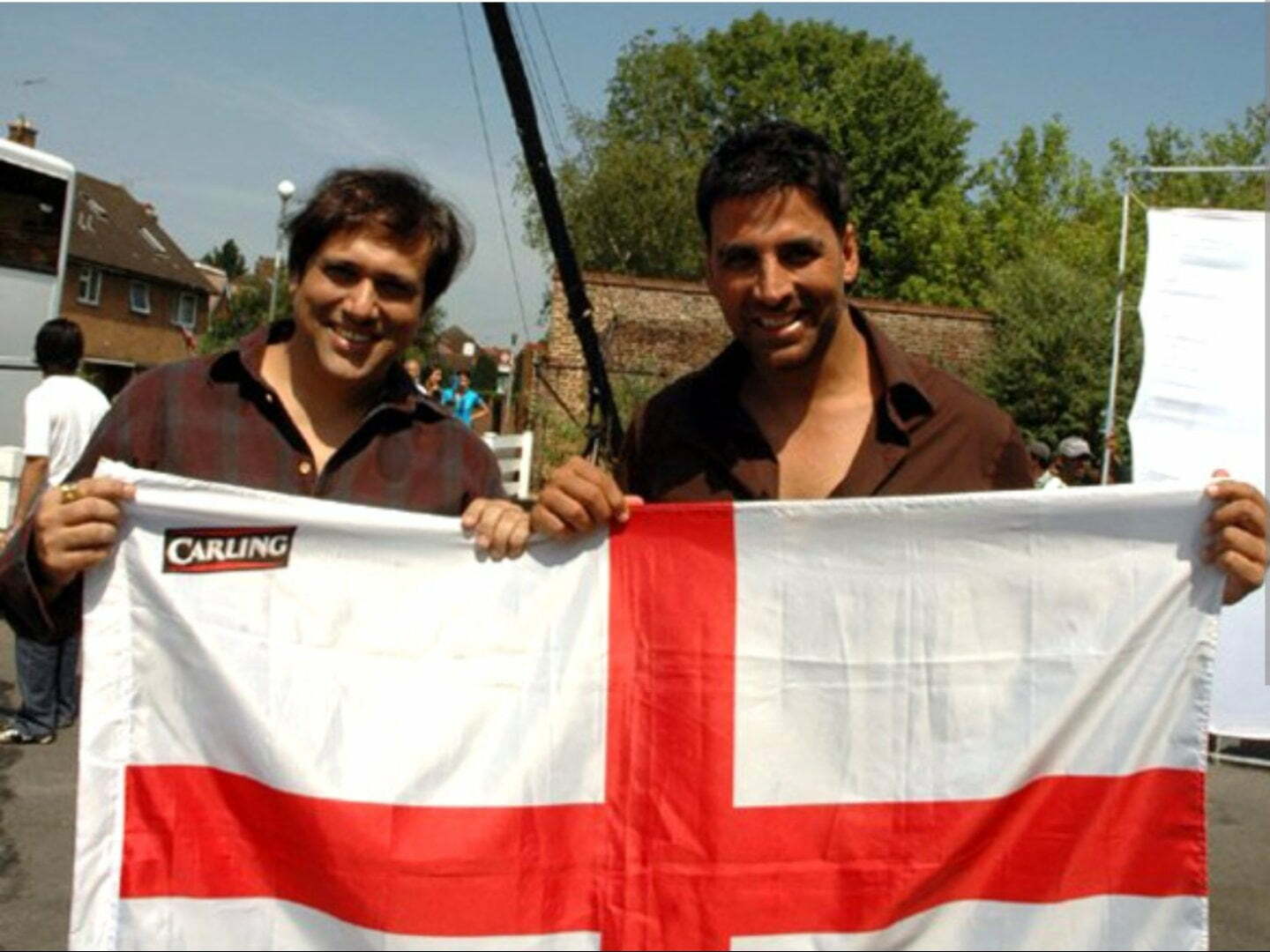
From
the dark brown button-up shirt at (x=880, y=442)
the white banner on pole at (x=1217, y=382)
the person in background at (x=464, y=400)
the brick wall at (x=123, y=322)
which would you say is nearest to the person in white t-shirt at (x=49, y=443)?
the dark brown button-up shirt at (x=880, y=442)

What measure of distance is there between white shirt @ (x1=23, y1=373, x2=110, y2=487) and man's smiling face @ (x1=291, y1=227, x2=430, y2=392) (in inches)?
181

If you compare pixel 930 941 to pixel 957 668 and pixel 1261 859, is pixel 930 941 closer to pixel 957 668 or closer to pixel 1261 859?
pixel 957 668

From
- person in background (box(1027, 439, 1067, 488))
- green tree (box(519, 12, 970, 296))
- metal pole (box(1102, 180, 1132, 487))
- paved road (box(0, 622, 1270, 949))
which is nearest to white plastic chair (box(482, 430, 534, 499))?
person in background (box(1027, 439, 1067, 488))

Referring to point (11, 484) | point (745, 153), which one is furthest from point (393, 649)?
point (11, 484)

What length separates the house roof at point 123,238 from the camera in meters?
45.4

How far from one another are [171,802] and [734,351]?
1329 millimetres

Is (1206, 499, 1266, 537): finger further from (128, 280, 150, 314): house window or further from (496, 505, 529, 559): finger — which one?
(128, 280, 150, 314): house window

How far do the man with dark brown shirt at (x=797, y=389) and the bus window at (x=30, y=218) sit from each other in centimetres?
1113

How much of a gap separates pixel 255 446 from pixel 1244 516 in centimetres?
171

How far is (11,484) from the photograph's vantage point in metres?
11.0

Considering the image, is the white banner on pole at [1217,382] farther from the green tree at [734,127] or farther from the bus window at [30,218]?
the green tree at [734,127]

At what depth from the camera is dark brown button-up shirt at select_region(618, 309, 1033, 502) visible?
2586mm

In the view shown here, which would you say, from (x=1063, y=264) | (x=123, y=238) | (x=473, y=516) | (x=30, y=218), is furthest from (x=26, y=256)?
(x=123, y=238)

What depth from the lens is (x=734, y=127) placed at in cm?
3756
